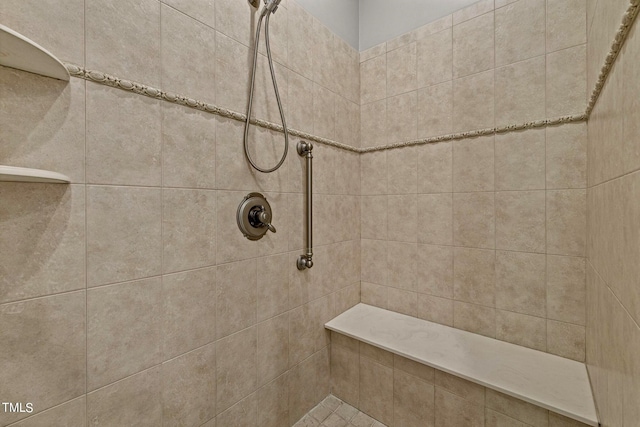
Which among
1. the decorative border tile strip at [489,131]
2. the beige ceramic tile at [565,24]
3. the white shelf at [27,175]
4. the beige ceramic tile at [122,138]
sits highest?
the beige ceramic tile at [565,24]

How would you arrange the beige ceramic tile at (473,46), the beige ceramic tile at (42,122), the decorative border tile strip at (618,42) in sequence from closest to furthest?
1. the decorative border tile strip at (618,42)
2. the beige ceramic tile at (42,122)
3. the beige ceramic tile at (473,46)

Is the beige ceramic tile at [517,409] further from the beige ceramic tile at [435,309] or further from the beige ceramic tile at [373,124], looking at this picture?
the beige ceramic tile at [373,124]

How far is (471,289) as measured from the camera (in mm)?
1535

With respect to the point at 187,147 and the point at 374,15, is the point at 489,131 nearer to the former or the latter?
the point at 374,15

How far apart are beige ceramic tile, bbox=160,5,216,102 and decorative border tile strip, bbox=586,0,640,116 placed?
1232 millimetres

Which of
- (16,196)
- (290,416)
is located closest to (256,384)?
(290,416)

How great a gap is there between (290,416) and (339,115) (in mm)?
1807

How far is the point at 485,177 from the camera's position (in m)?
1.48

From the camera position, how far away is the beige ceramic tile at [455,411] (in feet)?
4.06

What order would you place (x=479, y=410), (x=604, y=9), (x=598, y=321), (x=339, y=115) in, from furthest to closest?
(x=339, y=115), (x=479, y=410), (x=598, y=321), (x=604, y=9)

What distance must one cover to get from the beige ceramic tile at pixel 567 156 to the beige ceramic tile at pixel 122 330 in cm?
180

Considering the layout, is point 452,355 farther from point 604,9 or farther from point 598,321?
point 604,9

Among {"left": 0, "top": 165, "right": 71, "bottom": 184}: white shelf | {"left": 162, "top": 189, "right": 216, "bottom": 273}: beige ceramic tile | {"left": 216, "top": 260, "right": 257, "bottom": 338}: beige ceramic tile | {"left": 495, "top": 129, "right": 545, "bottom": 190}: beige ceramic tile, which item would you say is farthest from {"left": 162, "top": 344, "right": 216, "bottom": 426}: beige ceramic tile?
{"left": 495, "top": 129, "right": 545, "bottom": 190}: beige ceramic tile

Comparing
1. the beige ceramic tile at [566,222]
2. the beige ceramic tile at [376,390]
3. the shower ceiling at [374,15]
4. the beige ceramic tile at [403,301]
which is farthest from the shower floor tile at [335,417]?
the shower ceiling at [374,15]
